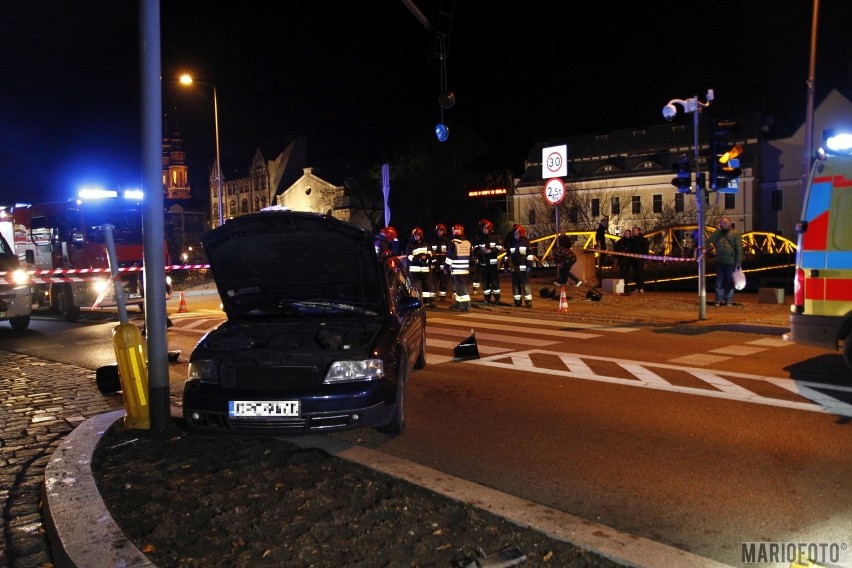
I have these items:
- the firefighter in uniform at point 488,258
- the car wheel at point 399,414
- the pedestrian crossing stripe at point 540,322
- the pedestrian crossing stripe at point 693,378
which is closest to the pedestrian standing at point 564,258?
the firefighter in uniform at point 488,258

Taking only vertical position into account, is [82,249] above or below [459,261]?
above

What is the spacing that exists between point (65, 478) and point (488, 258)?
12.8 metres

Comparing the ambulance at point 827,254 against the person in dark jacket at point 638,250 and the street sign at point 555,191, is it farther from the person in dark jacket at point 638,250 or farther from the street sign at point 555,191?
the street sign at point 555,191

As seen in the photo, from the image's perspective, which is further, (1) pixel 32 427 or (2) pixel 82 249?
(2) pixel 82 249

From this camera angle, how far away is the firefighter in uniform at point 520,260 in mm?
16266

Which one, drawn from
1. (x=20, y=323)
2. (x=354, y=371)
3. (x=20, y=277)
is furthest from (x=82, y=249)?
(x=354, y=371)

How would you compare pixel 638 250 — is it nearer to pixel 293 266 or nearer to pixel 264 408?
pixel 293 266

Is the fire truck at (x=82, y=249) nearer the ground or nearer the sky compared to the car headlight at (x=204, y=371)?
nearer the sky

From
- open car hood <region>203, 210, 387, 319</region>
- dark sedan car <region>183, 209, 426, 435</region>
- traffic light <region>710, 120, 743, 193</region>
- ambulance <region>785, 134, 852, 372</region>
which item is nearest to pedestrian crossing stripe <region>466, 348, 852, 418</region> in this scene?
ambulance <region>785, 134, 852, 372</region>

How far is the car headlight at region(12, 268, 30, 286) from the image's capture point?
14.1 meters

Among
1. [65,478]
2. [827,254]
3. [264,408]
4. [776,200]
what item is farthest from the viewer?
[776,200]

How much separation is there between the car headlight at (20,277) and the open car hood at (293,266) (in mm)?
9416

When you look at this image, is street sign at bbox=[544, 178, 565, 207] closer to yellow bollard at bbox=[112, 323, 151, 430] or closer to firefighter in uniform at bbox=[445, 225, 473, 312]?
firefighter in uniform at bbox=[445, 225, 473, 312]

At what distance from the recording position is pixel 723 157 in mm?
13953
